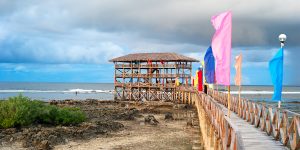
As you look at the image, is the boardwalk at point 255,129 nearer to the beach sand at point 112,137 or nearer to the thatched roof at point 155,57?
the beach sand at point 112,137

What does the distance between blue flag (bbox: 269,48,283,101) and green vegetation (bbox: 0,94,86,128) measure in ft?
50.3

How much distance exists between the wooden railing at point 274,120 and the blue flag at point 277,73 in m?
0.52

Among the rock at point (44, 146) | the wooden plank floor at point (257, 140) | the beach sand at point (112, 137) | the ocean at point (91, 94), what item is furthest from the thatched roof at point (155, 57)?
the wooden plank floor at point (257, 140)

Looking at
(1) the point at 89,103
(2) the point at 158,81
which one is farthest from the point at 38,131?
(2) the point at 158,81

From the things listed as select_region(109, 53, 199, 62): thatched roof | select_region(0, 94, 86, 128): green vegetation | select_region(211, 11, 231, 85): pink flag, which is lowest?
select_region(0, 94, 86, 128): green vegetation

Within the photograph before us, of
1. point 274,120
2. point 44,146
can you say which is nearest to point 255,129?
point 274,120

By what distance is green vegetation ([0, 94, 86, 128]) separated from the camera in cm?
2166

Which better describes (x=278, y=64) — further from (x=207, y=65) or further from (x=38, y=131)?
(x=38, y=131)

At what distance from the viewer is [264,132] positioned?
12.9 meters

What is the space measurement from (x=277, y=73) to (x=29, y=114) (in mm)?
15787

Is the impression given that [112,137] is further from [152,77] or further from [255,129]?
[152,77]

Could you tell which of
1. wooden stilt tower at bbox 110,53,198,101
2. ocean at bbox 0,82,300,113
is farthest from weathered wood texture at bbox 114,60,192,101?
ocean at bbox 0,82,300,113

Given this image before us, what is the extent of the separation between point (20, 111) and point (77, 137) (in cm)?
433

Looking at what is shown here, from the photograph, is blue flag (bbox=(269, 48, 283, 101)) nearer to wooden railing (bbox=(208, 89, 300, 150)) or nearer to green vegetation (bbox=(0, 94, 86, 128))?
wooden railing (bbox=(208, 89, 300, 150))
